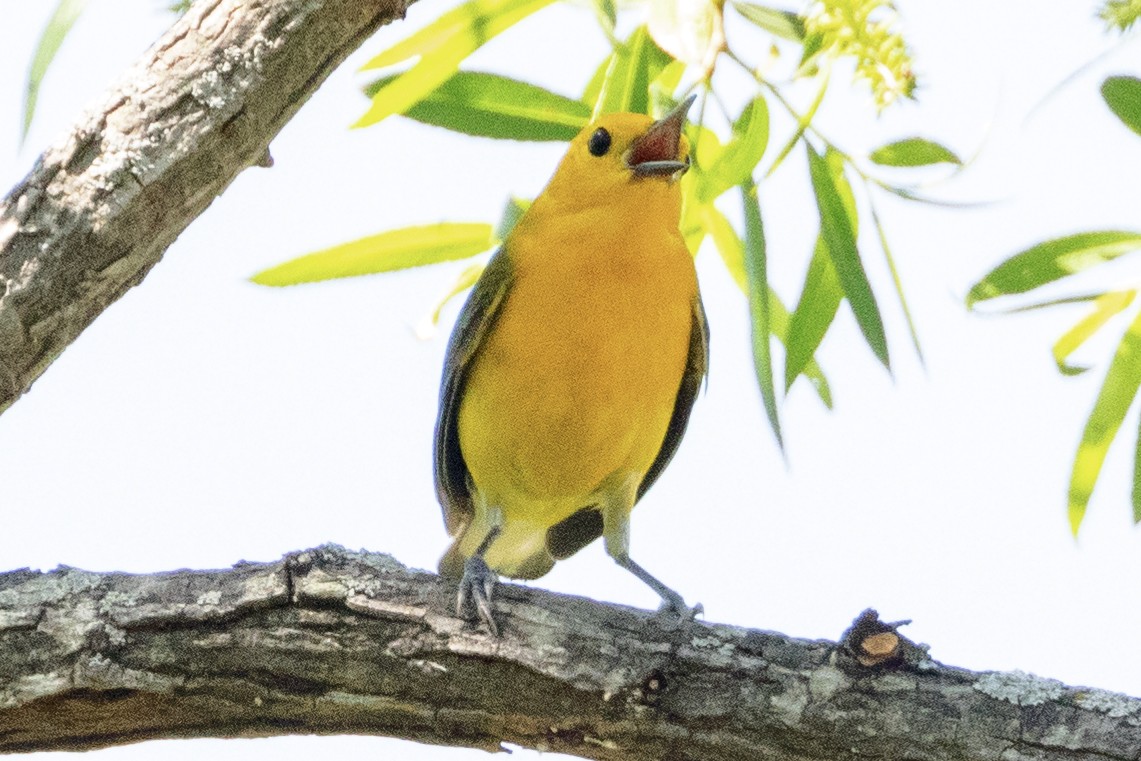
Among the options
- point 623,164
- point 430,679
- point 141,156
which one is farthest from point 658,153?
point 430,679

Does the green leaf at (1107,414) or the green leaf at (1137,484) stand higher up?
the green leaf at (1107,414)

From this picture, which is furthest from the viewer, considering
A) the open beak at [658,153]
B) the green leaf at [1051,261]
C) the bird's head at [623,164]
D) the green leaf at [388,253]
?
the bird's head at [623,164]

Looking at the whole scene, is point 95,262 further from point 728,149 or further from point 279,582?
point 728,149

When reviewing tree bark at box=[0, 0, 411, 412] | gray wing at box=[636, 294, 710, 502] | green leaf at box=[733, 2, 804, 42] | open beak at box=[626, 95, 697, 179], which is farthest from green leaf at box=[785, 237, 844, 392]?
tree bark at box=[0, 0, 411, 412]

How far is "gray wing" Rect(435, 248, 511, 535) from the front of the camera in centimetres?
485

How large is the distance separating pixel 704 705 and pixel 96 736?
1578 millimetres

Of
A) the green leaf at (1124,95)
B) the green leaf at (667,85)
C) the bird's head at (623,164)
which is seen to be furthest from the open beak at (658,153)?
the green leaf at (1124,95)

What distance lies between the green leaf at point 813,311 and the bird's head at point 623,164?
0.83 meters

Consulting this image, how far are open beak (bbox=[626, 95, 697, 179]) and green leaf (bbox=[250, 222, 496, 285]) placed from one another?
A: 0.68 metres

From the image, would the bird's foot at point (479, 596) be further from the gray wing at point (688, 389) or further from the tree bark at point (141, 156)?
the gray wing at point (688, 389)

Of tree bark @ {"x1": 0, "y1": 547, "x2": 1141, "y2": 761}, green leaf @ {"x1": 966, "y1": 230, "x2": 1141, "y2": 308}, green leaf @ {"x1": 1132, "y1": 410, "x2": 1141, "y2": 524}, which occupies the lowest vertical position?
tree bark @ {"x1": 0, "y1": 547, "x2": 1141, "y2": 761}

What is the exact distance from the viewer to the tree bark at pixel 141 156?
A: 3102 mm

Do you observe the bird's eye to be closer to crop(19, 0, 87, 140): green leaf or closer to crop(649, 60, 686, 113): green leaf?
crop(649, 60, 686, 113): green leaf

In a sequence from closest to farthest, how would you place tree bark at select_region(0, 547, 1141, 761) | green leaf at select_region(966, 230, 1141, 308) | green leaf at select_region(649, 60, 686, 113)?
tree bark at select_region(0, 547, 1141, 761), green leaf at select_region(966, 230, 1141, 308), green leaf at select_region(649, 60, 686, 113)
